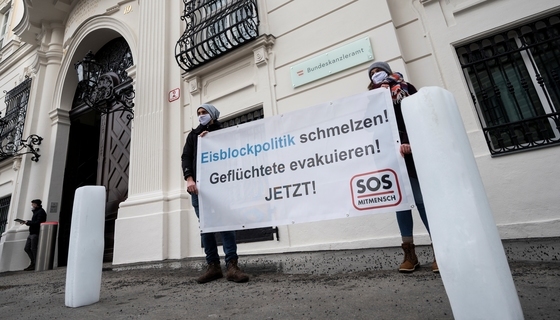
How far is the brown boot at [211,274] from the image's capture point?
9.27 ft

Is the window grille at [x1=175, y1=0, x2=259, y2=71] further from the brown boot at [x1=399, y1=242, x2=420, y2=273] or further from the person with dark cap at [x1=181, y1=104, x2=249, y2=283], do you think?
the brown boot at [x1=399, y1=242, x2=420, y2=273]

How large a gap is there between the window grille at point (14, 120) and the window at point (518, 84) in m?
10.7

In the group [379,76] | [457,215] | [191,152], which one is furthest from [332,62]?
[457,215]

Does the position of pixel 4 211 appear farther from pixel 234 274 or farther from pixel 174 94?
pixel 234 274

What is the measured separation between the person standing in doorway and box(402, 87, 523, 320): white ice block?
8748 mm

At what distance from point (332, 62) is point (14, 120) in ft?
34.7

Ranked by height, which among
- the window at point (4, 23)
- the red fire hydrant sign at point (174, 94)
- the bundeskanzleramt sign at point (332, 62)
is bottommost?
the bundeskanzleramt sign at point (332, 62)

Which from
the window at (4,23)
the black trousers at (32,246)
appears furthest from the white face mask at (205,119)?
the window at (4,23)

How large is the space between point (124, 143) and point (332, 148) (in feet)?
19.7

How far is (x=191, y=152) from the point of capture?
10.4 feet

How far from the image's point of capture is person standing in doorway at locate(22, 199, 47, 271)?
712 cm

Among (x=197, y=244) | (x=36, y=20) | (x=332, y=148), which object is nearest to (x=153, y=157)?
(x=197, y=244)

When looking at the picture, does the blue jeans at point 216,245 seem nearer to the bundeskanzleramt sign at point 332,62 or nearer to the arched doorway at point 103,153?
the bundeskanzleramt sign at point 332,62

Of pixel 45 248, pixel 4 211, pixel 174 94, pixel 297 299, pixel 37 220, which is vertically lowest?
pixel 297 299
